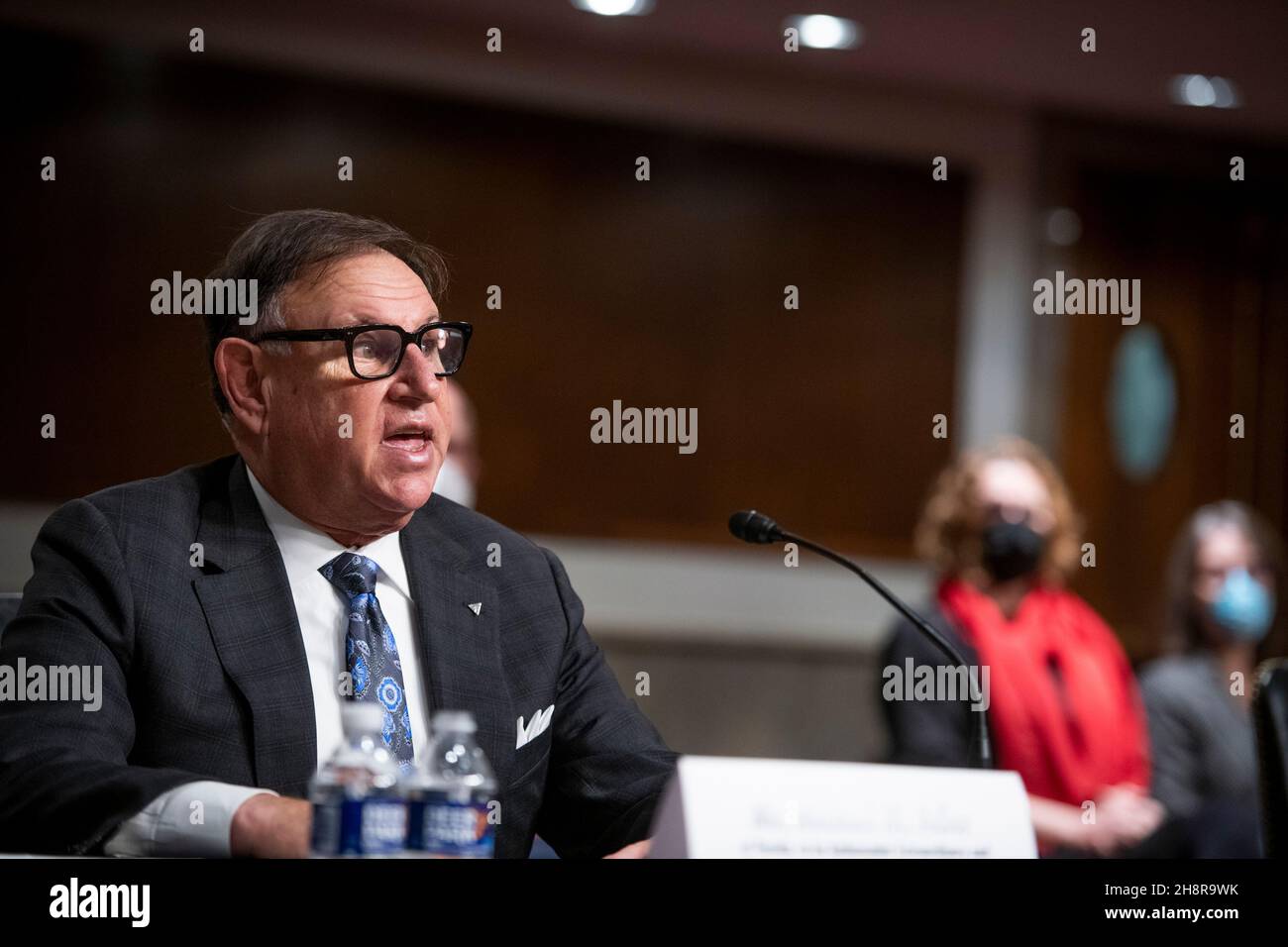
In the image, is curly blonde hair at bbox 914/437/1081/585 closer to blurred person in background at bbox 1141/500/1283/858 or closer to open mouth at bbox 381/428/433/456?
blurred person in background at bbox 1141/500/1283/858

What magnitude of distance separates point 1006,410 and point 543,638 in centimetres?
367

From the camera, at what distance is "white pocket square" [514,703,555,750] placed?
5.30 feet

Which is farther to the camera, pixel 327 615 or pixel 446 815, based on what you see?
pixel 327 615

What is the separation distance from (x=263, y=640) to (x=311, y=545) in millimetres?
142

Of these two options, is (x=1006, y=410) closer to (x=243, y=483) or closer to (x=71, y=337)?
(x=71, y=337)

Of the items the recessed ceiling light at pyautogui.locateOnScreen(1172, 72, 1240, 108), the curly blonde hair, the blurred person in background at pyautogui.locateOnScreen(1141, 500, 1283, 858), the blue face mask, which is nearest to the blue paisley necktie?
the blurred person in background at pyautogui.locateOnScreen(1141, 500, 1283, 858)

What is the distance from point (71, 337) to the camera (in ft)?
11.6

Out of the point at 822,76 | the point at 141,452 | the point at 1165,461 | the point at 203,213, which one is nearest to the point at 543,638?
the point at 141,452

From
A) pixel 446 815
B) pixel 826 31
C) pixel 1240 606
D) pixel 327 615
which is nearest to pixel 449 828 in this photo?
pixel 446 815

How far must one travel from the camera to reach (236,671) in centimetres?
146

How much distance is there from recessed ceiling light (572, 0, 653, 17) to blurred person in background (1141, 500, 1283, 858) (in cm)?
222

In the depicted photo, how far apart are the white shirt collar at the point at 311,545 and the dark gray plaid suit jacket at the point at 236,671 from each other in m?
0.01

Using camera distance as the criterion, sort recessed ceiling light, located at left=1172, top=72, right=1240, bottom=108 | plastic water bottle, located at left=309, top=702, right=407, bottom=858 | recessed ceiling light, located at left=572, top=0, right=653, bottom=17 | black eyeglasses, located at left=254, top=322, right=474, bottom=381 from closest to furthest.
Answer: plastic water bottle, located at left=309, top=702, right=407, bottom=858 < black eyeglasses, located at left=254, top=322, right=474, bottom=381 < recessed ceiling light, located at left=572, top=0, right=653, bottom=17 < recessed ceiling light, located at left=1172, top=72, right=1240, bottom=108

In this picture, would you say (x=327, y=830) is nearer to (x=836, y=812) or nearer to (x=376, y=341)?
(x=836, y=812)
